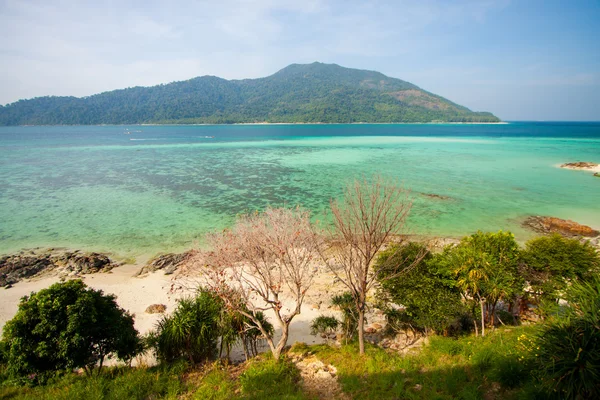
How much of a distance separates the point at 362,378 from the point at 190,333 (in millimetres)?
6090

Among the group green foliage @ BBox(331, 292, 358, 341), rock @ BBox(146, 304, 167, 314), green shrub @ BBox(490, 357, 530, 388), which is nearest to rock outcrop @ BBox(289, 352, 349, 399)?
green foliage @ BBox(331, 292, 358, 341)

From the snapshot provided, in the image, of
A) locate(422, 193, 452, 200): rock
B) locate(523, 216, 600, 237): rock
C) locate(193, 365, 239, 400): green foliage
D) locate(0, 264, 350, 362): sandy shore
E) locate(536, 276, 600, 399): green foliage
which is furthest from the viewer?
locate(422, 193, 452, 200): rock

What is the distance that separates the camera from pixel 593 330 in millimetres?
5324

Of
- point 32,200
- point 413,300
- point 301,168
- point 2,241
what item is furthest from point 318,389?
point 301,168

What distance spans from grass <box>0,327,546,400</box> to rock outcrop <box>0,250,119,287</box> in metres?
12.0

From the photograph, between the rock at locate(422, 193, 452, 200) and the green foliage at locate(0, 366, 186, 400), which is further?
the rock at locate(422, 193, 452, 200)

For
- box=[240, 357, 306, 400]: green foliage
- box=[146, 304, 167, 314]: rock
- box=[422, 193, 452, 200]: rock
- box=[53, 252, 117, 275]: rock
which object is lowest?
box=[146, 304, 167, 314]: rock

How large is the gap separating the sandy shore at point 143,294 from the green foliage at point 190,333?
333 cm

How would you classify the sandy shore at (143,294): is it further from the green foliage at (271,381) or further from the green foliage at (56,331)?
the green foliage at (56,331)

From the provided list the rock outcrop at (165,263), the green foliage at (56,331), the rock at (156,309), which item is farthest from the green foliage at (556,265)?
the rock outcrop at (165,263)

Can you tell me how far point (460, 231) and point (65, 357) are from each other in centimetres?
2622

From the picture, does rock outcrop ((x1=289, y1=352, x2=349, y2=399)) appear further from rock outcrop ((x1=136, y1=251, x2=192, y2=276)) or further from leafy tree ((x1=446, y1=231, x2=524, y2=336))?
rock outcrop ((x1=136, y1=251, x2=192, y2=276))

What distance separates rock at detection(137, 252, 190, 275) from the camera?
64.1 feet

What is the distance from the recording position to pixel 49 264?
20.4 m
